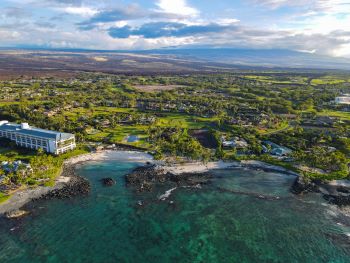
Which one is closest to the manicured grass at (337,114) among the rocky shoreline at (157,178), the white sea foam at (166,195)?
the rocky shoreline at (157,178)

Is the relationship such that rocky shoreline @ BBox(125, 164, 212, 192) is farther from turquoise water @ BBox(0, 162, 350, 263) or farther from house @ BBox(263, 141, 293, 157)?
house @ BBox(263, 141, 293, 157)

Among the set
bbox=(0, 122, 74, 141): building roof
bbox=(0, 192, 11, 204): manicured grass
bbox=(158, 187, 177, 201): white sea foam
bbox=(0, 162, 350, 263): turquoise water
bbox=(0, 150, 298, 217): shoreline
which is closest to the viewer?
bbox=(0, 162, 350, 263): turquoise water

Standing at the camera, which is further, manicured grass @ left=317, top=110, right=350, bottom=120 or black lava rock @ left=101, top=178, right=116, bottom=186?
manicured grass @ left=317, top=110, right=350, bottom=120

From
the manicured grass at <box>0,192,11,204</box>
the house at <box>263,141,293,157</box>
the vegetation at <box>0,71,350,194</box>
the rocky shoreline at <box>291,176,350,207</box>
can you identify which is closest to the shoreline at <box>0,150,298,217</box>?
the manicured grass at <box>0,192,11,204</box>

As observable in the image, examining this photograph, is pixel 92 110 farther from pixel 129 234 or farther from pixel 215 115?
pixel 129 234

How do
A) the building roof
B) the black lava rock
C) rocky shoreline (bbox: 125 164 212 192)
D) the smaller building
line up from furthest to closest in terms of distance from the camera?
the smaller building
the building roof
rocky shoreline (bbox: 125 164 212 192)
the black lava rock

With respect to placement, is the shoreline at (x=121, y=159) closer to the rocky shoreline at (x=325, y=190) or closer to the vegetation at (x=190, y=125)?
the vegetation at (x=190, y=125)
